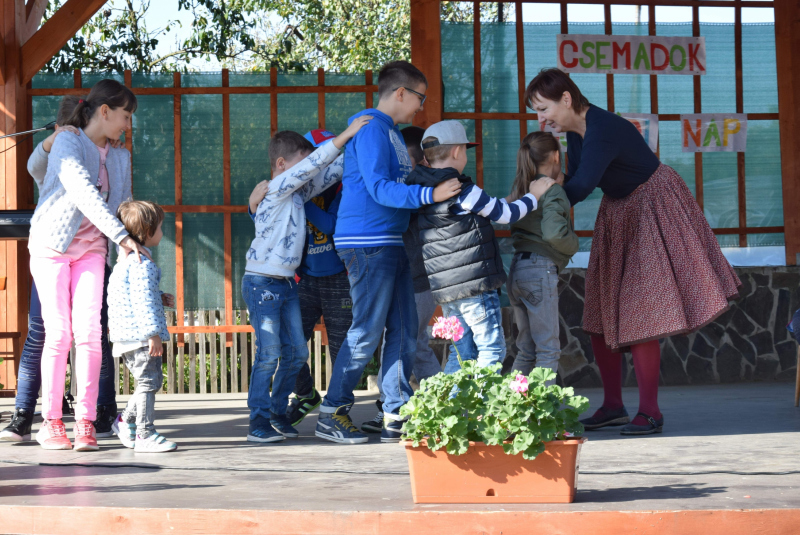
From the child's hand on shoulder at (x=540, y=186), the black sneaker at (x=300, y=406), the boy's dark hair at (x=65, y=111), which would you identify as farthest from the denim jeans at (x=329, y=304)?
the boy's dark hair at (x=65, y=111)

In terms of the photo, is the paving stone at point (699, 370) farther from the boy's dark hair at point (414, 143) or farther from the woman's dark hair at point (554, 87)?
the woman's dark hair at point (554, 87)

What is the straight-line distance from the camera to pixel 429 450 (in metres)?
2.74

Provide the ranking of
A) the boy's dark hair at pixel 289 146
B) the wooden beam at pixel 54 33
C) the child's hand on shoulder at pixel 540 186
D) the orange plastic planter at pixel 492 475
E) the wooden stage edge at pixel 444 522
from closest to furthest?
the wooden stage edge at pixel 444 522 < the orange plastic planter at pixel 492 475 < the child's hand on shoulder at pixel 540 186 < the boy's dark hair at pixel 289 146 < the wooden beam at pixel 54 33

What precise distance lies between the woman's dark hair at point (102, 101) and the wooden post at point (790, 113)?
532 centimetres

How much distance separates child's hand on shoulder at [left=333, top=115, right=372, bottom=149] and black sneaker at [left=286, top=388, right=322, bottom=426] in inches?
57.4

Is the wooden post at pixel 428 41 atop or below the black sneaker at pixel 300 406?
atop

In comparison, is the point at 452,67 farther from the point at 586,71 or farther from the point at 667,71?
the point at 667,71

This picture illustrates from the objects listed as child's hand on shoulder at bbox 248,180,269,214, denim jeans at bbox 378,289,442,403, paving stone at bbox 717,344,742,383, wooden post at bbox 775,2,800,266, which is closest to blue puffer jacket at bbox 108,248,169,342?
child's hand on shoulder at bbox 248,180,269,214

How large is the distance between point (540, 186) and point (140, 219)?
177 centimetres

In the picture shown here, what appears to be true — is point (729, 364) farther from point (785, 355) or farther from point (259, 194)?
point (259, 194)

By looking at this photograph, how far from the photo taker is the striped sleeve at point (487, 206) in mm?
3752

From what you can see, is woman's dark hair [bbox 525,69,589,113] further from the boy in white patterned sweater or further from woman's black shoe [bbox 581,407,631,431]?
woman's black shoe [bbox 581,407,631,431]

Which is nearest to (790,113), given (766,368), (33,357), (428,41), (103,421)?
(766,368)

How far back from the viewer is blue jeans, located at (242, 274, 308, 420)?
4.19 meters
